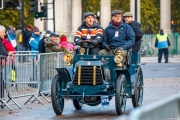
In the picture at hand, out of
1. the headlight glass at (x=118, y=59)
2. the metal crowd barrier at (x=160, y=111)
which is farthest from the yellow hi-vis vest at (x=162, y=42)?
the metal crowd barrier at (x=160, y=111)

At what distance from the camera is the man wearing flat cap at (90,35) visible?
13.9m

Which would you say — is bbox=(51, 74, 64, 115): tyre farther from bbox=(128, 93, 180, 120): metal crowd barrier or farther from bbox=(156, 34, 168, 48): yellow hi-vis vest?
bbox=(156, 34, 168, 48): yellow hi-vis vest

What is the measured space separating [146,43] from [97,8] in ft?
74.2

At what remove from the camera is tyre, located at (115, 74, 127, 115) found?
507 inches

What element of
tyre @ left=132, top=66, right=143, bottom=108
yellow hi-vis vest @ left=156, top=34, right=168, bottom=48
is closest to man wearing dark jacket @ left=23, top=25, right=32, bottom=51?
yellow hi-vis vest @ left=156, top=34, right=168, bottom=48

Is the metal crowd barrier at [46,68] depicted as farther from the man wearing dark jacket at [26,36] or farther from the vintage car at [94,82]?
the man wearing dark jacket at [26,36]

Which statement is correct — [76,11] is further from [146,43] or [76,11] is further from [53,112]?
[53,112]

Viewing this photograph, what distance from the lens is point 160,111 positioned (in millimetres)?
6539

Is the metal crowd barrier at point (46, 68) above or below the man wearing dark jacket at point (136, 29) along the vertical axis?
below

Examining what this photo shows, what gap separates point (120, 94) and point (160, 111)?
21.3 ft

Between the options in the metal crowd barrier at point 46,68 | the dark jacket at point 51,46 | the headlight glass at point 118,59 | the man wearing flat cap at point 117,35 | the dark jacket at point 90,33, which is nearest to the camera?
the headlight glass at point 118,59

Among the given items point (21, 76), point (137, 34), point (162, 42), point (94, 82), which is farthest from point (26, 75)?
point (162, 42)

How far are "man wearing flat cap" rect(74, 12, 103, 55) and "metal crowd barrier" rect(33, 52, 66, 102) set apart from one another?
9.05 ft

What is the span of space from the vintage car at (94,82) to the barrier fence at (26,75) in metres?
1.96
